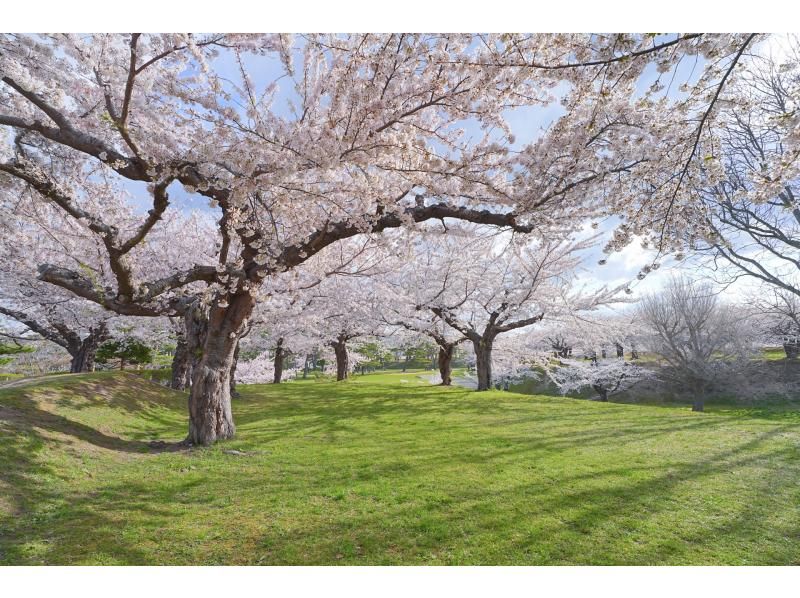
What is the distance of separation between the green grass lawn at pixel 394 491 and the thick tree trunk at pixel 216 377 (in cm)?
50

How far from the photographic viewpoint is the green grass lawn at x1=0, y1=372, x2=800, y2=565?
4117mm

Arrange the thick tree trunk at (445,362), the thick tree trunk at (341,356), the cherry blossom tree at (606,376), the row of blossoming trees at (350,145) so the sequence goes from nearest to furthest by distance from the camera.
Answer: the row of blossoming trees at (350,145) < the thick tree trunk at (445,362) < the thick tree trunk at (341,356) < the cherry blossom tree at (606,376)

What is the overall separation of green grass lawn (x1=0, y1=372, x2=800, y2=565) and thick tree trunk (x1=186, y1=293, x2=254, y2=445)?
0.50 m

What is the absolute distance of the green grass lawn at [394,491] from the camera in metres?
4.12

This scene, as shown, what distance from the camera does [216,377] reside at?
8.44 meters

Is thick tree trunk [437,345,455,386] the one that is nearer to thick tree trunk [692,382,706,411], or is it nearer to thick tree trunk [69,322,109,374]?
thick tree trunk [692,382,706,411]

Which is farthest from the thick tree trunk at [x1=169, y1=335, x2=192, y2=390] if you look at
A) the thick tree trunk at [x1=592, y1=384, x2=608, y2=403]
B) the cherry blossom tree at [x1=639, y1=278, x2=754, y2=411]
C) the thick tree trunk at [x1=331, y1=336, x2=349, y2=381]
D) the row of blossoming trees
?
the thick tree trunk at [x1=592, y1=384, x2=608, y2=403]

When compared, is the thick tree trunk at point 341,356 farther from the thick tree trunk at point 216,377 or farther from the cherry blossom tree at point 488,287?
the thick tree trunk at point 216,377

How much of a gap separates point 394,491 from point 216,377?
15.3 ft

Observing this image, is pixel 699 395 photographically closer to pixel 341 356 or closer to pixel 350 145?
pixel 341 356

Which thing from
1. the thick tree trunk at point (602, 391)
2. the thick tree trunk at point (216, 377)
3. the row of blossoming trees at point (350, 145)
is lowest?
the thick tree trunk at point (602, 391)

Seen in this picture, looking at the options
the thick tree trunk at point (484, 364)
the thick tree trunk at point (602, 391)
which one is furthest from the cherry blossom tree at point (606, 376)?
the thick tree trunk at point (484, 364)

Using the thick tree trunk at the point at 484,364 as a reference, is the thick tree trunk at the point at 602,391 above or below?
below
